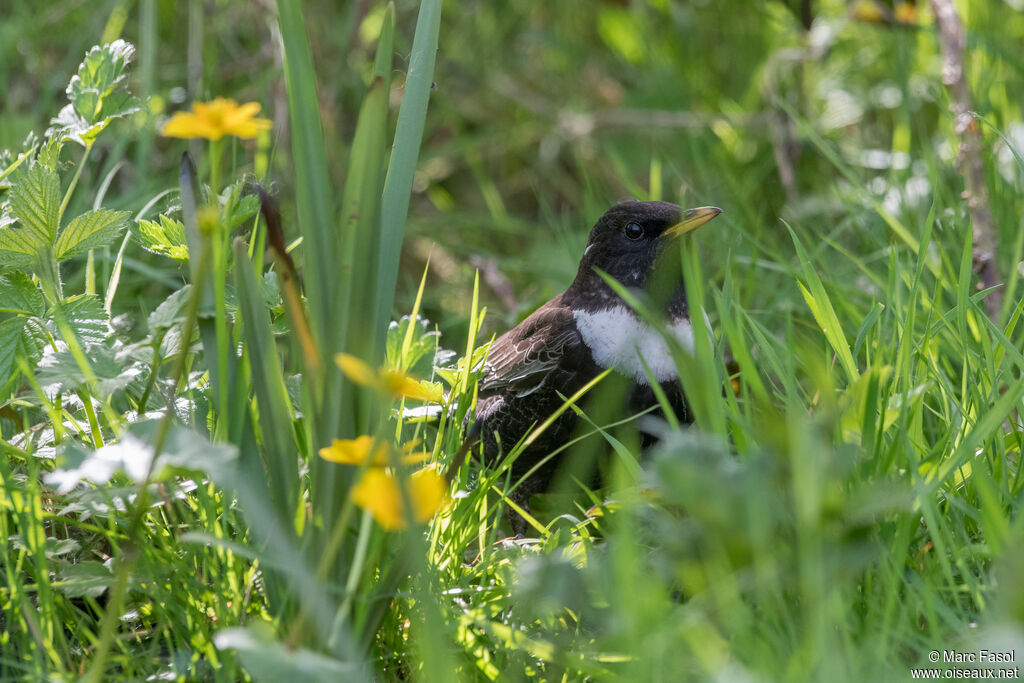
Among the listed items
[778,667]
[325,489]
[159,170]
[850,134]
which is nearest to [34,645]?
[325,489]

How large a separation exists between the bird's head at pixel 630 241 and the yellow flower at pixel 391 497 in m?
1.51

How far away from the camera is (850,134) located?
15.7ft

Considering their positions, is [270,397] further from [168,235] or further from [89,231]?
A: [89,231]

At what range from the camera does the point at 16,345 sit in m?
2.13

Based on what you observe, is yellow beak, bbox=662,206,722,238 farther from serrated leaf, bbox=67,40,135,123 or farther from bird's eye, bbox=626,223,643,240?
serrated leaf, bbox=67,40,135,123

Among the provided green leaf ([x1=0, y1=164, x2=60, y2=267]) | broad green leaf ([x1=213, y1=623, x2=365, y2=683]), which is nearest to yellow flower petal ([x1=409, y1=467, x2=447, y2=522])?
broad green leaf ([x1=213, y1=623, x2=365, y2=683])

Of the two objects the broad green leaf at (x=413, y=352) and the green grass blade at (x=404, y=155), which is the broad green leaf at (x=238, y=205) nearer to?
the green grass blade at (x=404, y=155)

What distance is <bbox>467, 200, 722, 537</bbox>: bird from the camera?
265 centimetres

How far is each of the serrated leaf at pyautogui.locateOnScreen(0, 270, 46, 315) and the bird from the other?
106 centimetres

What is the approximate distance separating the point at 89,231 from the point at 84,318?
21cm

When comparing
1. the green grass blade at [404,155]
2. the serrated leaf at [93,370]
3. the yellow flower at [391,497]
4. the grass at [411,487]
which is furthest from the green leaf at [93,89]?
the yellow flower at [391,497]

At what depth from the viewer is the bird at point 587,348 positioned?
2648 mm

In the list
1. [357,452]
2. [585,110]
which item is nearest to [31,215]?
[357,452]

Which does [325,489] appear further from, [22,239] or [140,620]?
[22,239]
